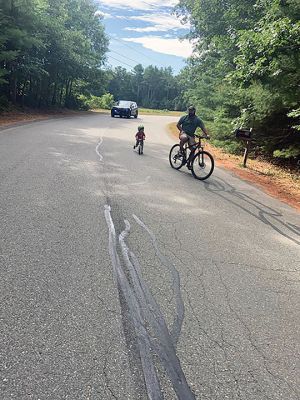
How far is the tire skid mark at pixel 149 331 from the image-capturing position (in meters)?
2.34

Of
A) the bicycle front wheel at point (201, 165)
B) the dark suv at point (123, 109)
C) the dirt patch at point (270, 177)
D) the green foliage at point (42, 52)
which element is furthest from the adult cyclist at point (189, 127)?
the dark suv at point (123, 109)

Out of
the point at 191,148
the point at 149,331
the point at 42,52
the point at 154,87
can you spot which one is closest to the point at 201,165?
the point at 191,148

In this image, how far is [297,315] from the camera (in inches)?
132

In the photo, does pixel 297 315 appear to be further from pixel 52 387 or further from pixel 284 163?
pixel 284 163

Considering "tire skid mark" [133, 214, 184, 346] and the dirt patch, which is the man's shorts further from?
"tire skid mark" [133, 214, 184, 346]

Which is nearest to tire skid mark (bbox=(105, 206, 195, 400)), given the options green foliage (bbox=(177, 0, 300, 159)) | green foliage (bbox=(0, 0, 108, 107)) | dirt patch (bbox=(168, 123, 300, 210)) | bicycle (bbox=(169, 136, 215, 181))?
dirt patch (bbox=(168, 123, 300, 210))

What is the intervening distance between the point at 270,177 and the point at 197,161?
2867 mm

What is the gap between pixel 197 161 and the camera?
1013 cm

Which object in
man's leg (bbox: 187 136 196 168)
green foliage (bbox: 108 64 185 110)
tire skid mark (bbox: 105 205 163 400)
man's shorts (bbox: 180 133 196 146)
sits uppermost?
green foliage (bbox: 108 64 185 110)

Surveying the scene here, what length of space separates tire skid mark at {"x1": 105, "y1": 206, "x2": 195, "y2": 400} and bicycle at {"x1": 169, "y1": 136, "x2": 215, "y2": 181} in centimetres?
558

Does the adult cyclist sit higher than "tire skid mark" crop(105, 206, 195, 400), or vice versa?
the adult cyclist

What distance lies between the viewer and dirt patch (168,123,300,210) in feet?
29.1

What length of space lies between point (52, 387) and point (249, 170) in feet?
36.1

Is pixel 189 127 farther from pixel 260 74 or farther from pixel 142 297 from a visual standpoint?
pixel 142 297
